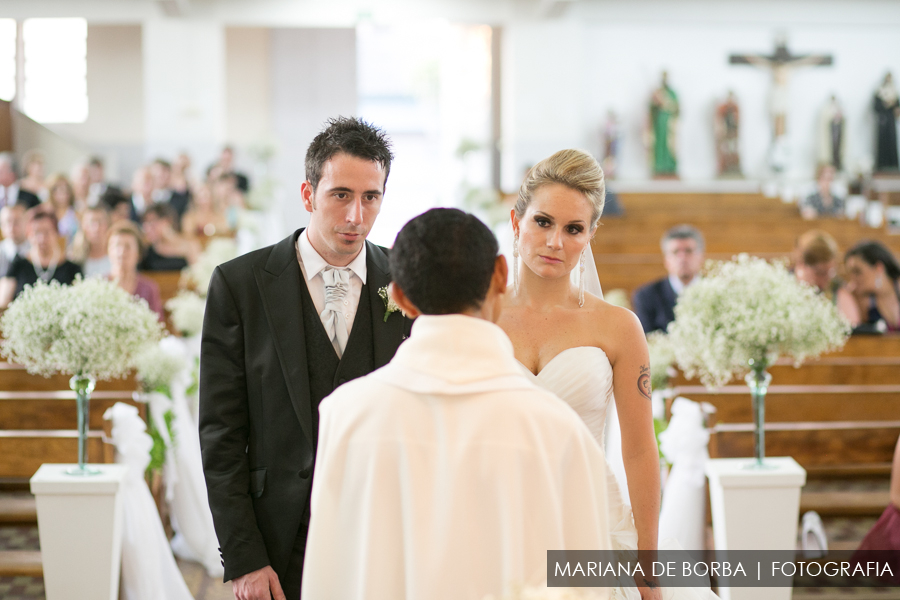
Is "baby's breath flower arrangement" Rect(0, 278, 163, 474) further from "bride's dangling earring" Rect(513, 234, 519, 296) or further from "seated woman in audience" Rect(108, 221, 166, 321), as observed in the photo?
"seated woman in audience" Rect(108, 221, 166, 321)

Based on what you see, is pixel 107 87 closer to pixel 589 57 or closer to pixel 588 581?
pixel 589 57

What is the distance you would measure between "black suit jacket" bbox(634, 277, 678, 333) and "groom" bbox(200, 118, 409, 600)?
3878 mm

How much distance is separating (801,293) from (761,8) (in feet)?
43.3

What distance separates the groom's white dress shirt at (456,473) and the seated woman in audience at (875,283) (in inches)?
203

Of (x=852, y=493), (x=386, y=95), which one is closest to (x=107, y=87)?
(x=386, y=95)

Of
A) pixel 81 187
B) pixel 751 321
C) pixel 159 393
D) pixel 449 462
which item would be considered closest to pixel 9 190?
pixel 81 187

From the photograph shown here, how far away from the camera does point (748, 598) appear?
3273mm

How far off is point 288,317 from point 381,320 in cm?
23

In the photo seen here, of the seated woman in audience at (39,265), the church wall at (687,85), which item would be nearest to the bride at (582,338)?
the seated woman in audience at (39,265)

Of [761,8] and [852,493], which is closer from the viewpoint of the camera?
[852,493]

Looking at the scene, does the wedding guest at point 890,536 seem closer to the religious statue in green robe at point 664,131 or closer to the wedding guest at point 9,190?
the wedding guest at point 9,190

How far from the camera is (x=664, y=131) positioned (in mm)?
15391

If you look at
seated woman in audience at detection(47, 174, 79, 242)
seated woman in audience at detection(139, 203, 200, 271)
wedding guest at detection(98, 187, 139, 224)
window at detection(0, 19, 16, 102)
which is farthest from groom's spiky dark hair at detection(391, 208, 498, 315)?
window at detection(0, 19, 16, 102)

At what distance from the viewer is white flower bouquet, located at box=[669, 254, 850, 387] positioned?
3389 mm
